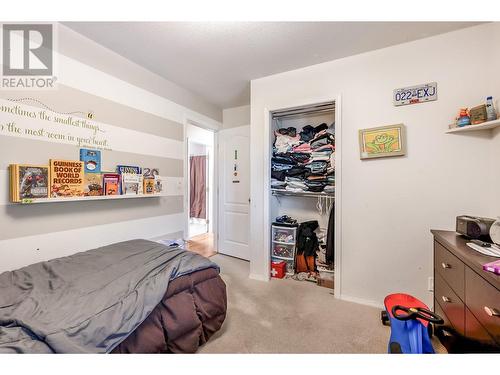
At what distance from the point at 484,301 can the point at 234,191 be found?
2.94 m

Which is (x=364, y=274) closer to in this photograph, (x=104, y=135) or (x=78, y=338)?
(x=78, y=338)

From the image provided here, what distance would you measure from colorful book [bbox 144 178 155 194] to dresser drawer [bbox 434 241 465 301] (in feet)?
8.72

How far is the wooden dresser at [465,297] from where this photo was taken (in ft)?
3.26

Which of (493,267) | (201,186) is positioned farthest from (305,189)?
(201,186)

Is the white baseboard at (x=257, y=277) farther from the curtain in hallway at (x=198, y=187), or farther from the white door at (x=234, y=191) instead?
the curtain in hallway at (x=198, y=187)

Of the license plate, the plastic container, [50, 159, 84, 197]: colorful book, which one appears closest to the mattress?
[50, 159, 84, 197]: colorful book

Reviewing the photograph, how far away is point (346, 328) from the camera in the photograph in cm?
178

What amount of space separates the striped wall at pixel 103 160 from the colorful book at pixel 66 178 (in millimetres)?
77

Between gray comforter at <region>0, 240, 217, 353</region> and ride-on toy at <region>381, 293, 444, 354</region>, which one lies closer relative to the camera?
gray comforter at <region>0, 240, 217, 353</region>

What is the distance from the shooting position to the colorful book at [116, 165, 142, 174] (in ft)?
7.32

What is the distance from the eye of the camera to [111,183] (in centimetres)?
214

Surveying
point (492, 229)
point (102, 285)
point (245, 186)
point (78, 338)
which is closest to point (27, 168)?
point (102, 285)

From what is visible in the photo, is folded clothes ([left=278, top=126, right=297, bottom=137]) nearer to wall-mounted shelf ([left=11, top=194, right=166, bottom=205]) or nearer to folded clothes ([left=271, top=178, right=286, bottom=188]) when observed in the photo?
Result: folded clothes ([left=271, top=178, right=286, bottom=188])
